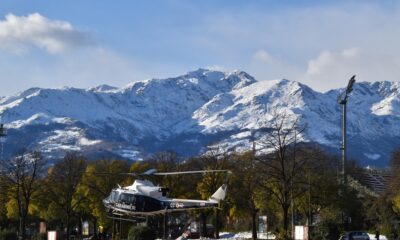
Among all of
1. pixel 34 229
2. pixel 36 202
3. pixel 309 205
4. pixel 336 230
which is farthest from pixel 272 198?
pixel 34 229

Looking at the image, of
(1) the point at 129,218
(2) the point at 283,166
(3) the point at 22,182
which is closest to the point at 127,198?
(1) the point at 129,218

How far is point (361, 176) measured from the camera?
124312mm

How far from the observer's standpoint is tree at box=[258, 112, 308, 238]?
58531 millimetres

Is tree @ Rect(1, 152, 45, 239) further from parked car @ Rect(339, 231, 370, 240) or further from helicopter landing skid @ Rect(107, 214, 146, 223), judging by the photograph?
parked car @ Rect(339, 231, 370, 240)

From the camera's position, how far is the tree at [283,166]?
2304 inches

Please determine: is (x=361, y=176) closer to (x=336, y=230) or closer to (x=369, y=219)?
(x=369, y=219)

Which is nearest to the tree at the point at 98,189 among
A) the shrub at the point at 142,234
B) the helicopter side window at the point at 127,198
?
the helicopter side window at the point at 127,198

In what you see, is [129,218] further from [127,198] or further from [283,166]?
[283,166]

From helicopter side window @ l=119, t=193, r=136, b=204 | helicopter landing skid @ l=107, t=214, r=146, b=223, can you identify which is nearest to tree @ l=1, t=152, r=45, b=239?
helicopter landing skid @ l=107, t=214, r=146, b=223

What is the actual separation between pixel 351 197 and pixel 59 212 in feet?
121

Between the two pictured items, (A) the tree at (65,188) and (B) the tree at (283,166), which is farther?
→ (A) the tree at (65,188)

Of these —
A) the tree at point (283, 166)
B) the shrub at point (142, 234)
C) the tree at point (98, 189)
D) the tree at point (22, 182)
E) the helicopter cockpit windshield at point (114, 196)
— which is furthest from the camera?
the tree at point (98, 189)

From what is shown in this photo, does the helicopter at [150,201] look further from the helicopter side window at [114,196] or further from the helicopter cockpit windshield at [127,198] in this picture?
the helicopter side window at [114,196]

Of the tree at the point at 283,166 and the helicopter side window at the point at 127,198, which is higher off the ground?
the tree at the point at 283,166
